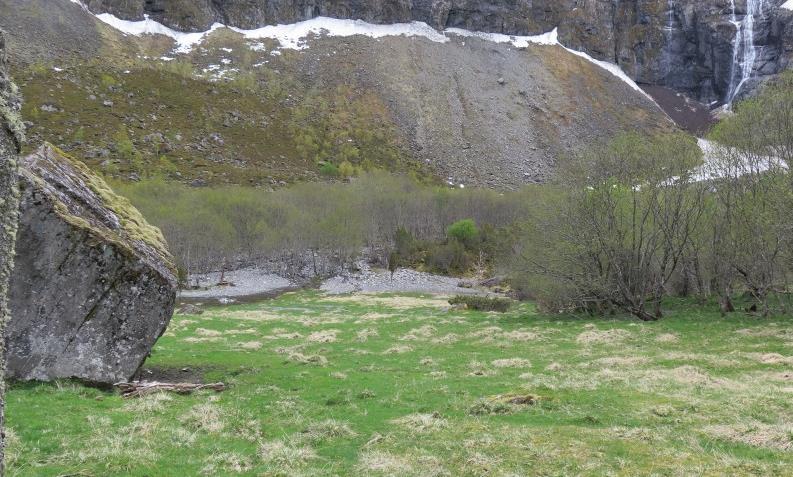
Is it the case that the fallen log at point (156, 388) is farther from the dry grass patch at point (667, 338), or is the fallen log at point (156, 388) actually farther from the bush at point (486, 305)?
the bush at point (486, 305)

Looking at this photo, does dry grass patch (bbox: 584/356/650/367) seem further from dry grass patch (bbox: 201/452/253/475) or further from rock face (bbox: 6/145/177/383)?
rock face (bbox: 6/145/177/383)

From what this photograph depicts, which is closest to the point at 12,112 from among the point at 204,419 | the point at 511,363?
the point at 204,419

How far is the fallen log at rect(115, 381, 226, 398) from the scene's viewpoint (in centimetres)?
1609

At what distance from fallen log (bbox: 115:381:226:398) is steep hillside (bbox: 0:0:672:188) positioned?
109693 millimetres

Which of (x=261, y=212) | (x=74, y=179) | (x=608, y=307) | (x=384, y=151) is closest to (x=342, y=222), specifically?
(x=261, y=212)

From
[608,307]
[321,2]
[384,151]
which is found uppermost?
[321,2]

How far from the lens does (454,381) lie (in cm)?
1855

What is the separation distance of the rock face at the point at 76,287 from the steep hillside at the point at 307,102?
353 feet

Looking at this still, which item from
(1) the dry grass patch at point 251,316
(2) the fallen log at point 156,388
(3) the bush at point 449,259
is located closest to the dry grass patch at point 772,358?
(2) the fallen log at point 156,388

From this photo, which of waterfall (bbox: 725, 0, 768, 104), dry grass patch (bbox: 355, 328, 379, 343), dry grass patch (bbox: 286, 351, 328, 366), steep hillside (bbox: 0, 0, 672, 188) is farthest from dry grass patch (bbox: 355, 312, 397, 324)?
waterfall (bbox: 725, 0, 768, 104)

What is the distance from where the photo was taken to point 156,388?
16.3 m

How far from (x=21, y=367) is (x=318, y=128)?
145324 millimetres

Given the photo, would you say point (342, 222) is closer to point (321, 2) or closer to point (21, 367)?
point (21, 367)

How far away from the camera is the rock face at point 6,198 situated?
5039mm
